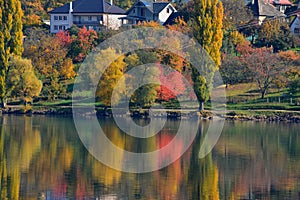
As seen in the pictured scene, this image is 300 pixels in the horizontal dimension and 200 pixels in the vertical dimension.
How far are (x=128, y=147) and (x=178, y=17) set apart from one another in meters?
31.0

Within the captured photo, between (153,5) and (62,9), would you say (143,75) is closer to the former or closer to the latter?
(153,5)

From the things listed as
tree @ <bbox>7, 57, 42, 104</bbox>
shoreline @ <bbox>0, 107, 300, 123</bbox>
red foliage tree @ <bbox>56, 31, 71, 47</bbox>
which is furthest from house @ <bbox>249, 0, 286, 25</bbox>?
tree @ <bbox>7, 57, 42, 104</bbox>

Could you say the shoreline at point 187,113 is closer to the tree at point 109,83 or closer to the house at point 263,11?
the tree at point 109,83

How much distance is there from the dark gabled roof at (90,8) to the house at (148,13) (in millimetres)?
1178

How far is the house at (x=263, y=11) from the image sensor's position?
6544 centimetres

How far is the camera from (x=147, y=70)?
49312 millimetres

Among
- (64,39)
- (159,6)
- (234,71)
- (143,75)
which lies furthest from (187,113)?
(159,6)

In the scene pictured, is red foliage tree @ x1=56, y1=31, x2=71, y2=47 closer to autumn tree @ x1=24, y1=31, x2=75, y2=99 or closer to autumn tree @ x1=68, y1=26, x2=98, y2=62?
autumn tree @ x1=68, y1=26, x2=98, y2=62

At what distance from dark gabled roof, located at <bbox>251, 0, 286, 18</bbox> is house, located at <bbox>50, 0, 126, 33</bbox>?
38.4ft

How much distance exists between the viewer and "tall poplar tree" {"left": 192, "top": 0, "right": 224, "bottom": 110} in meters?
47.7

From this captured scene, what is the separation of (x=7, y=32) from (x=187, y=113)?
12688 millimetres

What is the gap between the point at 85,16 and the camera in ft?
224

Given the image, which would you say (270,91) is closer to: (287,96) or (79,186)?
(287,96)

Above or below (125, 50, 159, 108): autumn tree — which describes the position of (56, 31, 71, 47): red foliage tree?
above
